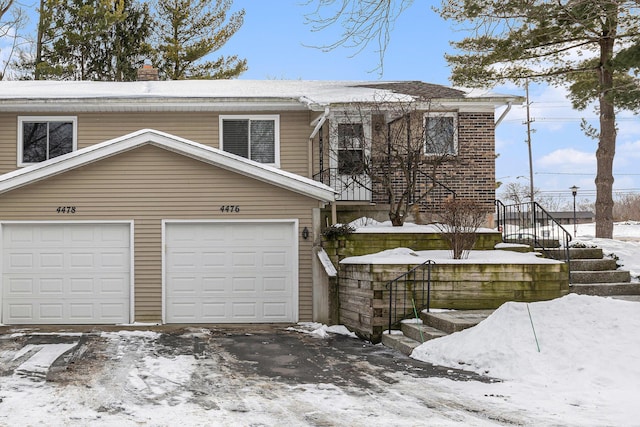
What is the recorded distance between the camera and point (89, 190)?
13.8 metres

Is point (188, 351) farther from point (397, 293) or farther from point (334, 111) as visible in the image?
point (334, 111)

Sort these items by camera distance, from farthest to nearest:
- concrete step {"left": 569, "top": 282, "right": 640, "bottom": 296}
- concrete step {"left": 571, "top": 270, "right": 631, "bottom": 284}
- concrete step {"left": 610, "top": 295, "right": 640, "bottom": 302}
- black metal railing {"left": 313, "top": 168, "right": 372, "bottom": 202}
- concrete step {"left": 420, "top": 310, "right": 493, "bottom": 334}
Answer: black metal railing {"left": 313, "top": 168, "right": 372, "bottom": 202}
concrete step {"left": 571, "top": 270, "right": 631, "bottom": 284}
concrete step {"left": 569, "top": 282, "right": 640, "bottom": 296}
concrete step {"left": 610, "top": 295, "right": 640, "bottom": 302}
concrete step {"left": 420, "top": 310, "right": 493, "bottom": 334}

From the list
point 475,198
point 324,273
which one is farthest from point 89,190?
point 475,198

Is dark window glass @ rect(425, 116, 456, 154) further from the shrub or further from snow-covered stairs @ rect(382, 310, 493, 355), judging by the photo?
snow-covered stairs @ rect(382, 310, 493, 355)

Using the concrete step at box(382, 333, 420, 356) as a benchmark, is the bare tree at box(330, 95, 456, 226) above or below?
above

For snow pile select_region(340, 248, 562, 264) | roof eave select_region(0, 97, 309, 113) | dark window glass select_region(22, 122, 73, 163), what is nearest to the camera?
snow pile select_region(340, 248, 562, 264)

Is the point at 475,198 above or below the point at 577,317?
above

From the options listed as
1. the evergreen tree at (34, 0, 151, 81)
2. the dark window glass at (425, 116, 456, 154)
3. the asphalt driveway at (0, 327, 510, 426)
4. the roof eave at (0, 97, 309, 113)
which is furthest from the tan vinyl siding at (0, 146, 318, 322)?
the evergreen tree at (34, 0, 151, 81)

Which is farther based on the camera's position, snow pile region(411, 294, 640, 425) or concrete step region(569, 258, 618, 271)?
concrete step region(569, 258, 618, 271)

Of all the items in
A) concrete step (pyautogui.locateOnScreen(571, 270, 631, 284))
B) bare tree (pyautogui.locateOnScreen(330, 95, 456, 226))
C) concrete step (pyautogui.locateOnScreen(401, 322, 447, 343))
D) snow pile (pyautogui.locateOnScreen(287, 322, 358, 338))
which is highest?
bare tree (pyautogui.locateOnScreen(330, 95, 456, 226))

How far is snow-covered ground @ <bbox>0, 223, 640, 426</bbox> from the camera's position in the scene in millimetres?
6266

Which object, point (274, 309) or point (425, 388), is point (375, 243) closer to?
point (274, 309)

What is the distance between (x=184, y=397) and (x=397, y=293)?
17.2ft

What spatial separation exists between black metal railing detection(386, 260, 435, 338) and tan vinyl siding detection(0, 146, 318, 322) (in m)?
3.04
